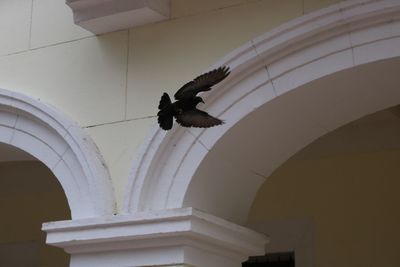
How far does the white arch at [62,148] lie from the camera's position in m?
4.23

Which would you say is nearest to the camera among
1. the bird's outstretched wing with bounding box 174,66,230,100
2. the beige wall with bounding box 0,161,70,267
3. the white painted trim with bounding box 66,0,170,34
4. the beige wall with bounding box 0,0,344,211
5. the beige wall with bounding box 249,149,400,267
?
the bird's outstretched wing with bounding box 174,66,230,100

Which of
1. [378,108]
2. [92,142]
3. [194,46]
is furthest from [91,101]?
[378,108]

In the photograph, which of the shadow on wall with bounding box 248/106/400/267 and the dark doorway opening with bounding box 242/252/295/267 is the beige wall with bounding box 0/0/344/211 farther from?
the dark doorway opening with bounding box 242/252/295/267

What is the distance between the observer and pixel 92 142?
4344 millimetres

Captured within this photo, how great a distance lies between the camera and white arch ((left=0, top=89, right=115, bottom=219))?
4.23 meters

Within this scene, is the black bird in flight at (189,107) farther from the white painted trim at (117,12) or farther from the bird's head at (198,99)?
the white painted trim at (117,12)

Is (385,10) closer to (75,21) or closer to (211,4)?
(211,4)

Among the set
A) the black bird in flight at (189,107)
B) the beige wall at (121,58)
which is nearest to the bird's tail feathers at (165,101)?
the black bird in flight at (189,107)

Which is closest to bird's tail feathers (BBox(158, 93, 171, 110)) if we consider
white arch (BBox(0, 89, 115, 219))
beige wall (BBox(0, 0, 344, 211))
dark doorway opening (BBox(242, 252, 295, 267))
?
beige wall (BBox(0, 0, 344, 211))

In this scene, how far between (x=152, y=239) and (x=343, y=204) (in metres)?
1.76

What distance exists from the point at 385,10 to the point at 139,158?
4.24ft

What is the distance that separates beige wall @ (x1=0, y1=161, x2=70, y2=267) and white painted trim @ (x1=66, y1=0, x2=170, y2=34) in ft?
6.64

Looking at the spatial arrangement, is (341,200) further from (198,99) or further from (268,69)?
(198,99)

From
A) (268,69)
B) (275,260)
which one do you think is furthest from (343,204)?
(268,69)
